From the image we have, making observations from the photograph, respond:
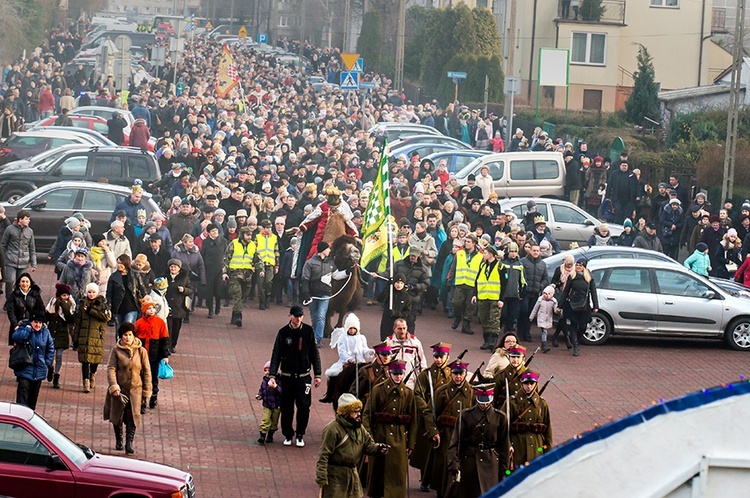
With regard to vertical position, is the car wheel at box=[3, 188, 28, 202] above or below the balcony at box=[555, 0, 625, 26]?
below

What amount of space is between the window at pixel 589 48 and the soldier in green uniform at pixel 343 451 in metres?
55.9

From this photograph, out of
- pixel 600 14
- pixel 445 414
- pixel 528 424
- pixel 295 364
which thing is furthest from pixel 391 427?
pixel 600 14

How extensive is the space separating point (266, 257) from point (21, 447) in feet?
40.1

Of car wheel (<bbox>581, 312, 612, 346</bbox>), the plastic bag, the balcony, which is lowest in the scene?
car wheel (<bbox>581, 312, 612, 346</bbox>)

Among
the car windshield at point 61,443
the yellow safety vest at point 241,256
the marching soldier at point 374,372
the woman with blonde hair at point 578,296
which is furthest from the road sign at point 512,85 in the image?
the car windshield at point 61,443

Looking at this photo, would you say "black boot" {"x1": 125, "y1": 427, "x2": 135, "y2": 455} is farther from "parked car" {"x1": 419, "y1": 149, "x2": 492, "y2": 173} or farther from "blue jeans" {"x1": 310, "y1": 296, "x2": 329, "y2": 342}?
"parked car" {"x1": 419, "y1": 149, "x2": 492, "y2": 173}

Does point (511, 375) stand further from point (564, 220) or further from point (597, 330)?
point (564, 220)

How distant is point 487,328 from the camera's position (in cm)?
2092

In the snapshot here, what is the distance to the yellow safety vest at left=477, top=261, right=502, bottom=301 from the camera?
20.9 m

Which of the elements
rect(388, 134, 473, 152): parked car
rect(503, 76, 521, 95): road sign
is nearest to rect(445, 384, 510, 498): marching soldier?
rect(388, 134, 473, 152): parked car

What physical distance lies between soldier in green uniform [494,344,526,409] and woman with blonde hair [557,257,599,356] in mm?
7587

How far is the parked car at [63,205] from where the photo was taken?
25.0 m

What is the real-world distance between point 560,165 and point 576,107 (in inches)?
1242

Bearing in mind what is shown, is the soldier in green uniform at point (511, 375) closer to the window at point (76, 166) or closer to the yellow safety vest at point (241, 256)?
the yellow safety vest at point (241, 256)
